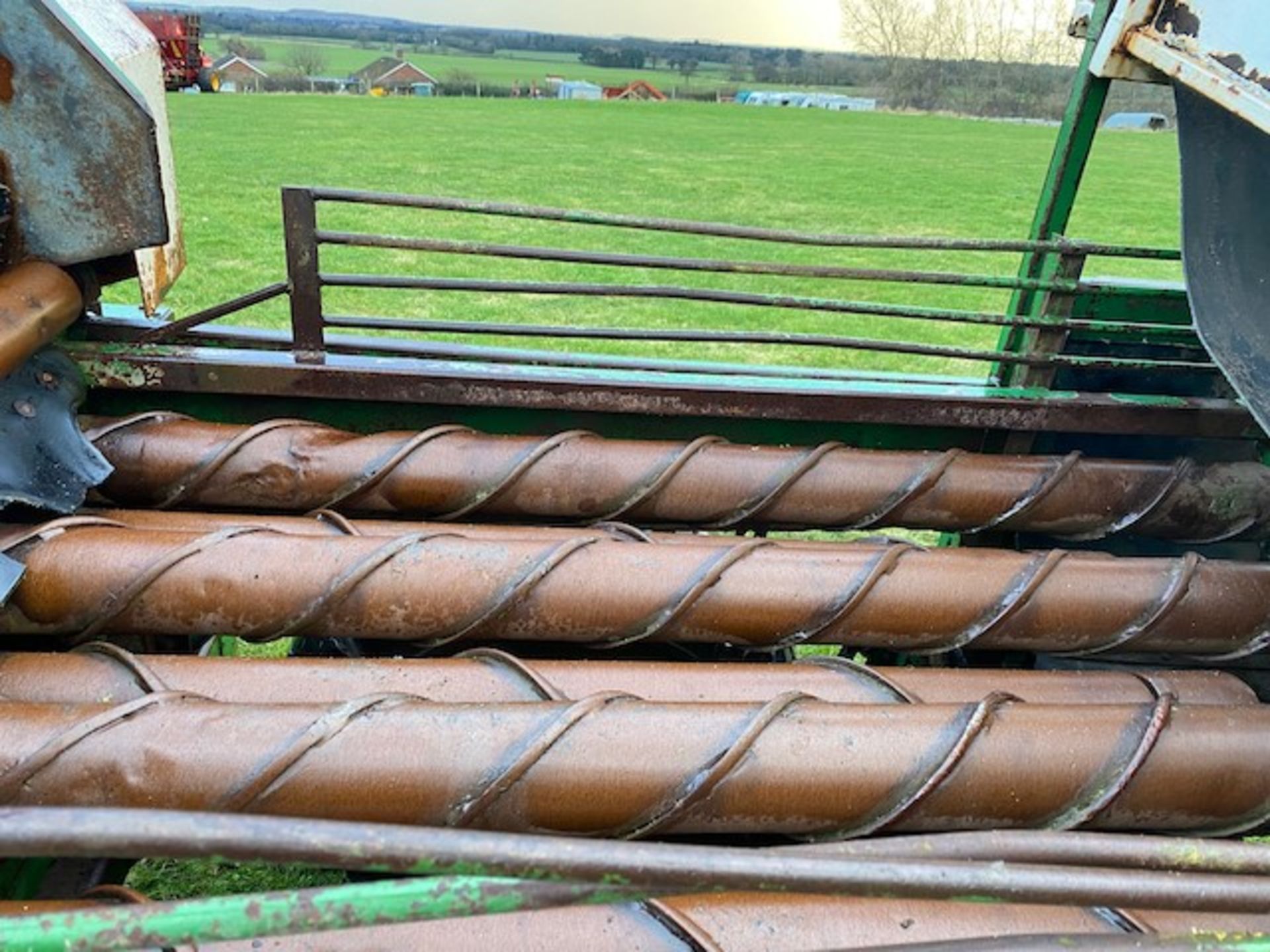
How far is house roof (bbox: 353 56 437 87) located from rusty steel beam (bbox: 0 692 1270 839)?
178ft

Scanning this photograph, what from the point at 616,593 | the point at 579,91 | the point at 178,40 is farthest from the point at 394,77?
the point at 616,593

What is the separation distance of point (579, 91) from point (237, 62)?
16680 millimetres

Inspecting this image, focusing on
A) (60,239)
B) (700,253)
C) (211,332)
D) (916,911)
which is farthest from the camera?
(700,253)

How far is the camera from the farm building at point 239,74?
44.6 m

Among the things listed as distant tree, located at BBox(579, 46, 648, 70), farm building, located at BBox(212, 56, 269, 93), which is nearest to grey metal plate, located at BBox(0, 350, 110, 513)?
farm building, located at BBox(212, 56, 269, 93)

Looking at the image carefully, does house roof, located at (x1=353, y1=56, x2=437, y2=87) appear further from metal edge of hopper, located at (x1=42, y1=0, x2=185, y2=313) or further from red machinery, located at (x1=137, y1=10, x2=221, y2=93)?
metal edge of hopper, located at (x1=42, y1=0, x2=185, y2=313)

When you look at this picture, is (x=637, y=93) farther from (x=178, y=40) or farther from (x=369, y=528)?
(x=369, y=528)

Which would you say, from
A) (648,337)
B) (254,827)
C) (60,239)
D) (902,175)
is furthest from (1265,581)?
(902,175)

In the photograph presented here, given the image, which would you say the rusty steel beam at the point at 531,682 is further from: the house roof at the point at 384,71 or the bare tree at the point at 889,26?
the house roof at the point at 384,71

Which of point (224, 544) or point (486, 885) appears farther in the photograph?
point (224, 544)

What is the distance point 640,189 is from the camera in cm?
1938

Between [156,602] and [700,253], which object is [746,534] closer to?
[156,602]

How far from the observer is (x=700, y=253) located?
1309cm

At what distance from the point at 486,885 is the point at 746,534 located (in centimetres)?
237
